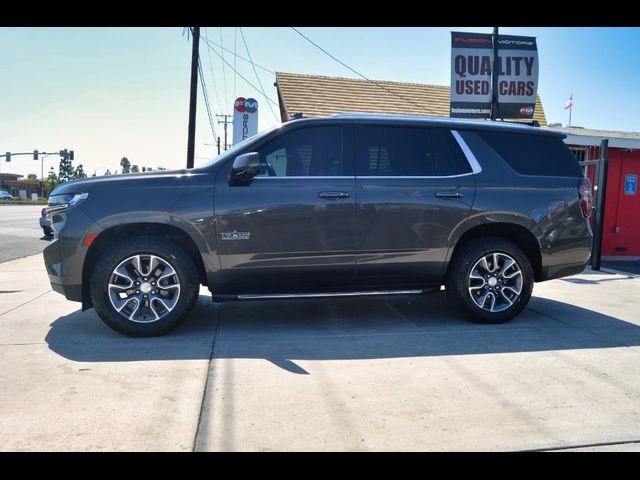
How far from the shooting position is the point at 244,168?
4.27 m

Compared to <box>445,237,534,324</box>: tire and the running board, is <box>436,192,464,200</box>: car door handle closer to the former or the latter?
<box>445,237,534,324</box>: tire

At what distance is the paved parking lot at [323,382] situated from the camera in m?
2.69

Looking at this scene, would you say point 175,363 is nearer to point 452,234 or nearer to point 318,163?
point 318,163

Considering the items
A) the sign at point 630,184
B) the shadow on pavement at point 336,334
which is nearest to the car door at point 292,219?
the shadow on pavement at point 336,334

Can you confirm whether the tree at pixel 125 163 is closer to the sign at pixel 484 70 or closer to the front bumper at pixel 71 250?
the sign at pixel 484 70

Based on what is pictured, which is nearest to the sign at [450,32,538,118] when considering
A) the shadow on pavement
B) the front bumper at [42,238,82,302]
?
the shadow on pavement

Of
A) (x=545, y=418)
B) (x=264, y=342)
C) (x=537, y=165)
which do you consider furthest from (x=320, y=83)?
(x=545, y=418)

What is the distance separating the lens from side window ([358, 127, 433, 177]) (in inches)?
186

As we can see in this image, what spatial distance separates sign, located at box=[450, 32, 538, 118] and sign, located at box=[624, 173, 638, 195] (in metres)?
2.94

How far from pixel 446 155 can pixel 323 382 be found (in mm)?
2669

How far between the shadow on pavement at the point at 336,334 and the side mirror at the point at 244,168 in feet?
4.72

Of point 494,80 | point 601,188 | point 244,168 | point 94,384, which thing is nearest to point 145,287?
point 94,384

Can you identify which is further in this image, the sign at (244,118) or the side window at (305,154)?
the sign at (244,118)

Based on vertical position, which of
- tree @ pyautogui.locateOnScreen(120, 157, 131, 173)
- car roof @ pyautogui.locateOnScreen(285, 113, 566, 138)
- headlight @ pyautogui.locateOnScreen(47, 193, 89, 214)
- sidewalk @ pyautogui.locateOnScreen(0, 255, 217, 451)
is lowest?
sidewalk @ pyautogui.locateOnScreen(0, 255, 217, 451)
